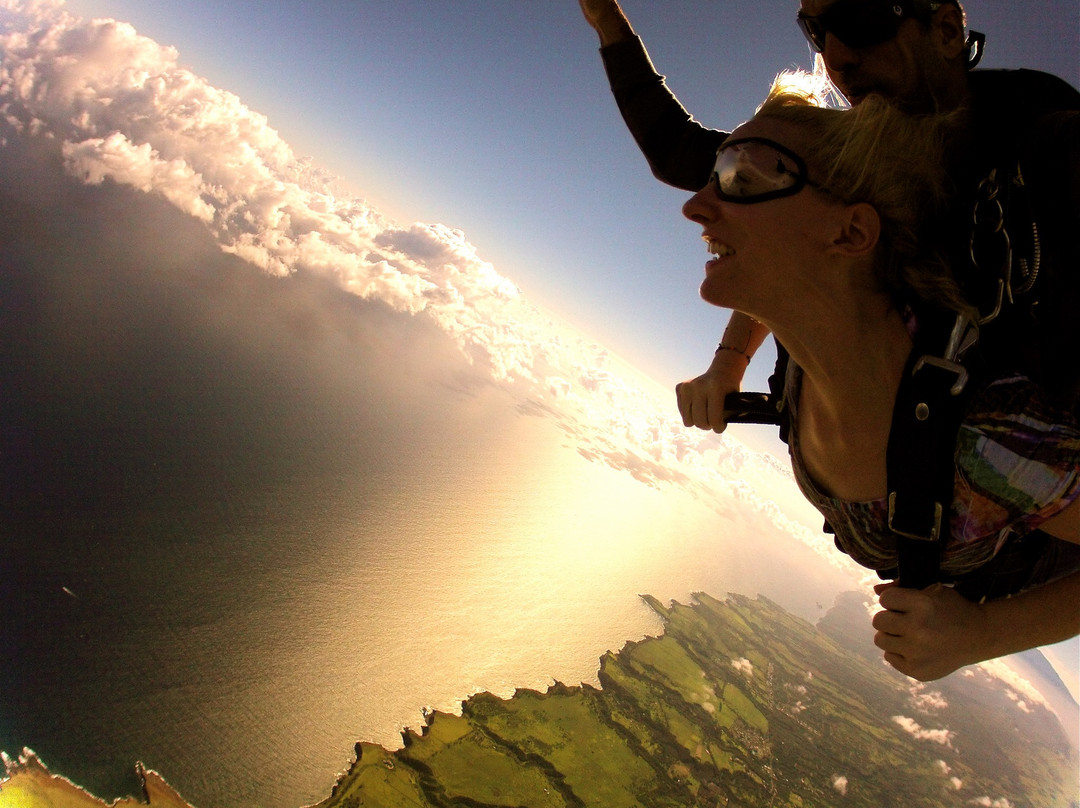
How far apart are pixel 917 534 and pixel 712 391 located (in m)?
0.52

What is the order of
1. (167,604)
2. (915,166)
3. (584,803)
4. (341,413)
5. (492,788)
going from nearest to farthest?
(915,166) < (492,788) < (584,803) < (167,604) < (341,413)

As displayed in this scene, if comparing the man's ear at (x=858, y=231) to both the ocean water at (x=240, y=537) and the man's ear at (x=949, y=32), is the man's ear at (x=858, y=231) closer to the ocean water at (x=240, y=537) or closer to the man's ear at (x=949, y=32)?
the man's ear at (x=949, y=32)

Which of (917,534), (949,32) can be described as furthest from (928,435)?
(949,32)

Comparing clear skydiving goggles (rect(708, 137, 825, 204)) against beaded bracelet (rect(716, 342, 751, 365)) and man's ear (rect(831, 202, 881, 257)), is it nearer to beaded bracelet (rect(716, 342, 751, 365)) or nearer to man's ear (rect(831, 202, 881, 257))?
man's ear (rect(831, 202, 881, 257))

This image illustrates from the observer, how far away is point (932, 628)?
0.77 m

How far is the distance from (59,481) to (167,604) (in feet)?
28.8

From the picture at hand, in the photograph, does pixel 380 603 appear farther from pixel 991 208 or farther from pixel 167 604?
pixel 991 208

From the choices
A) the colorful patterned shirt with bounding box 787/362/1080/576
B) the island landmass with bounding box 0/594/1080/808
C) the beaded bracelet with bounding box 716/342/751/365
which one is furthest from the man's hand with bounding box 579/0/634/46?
the island landmass with bounding box 0/594/1080/808

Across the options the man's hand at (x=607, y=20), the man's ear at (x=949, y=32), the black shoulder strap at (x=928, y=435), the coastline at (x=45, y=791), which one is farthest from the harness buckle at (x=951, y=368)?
the coastline at (x=45, y=791)

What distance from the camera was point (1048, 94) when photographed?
667 mm

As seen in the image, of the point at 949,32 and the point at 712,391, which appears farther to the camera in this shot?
the point at 712,391

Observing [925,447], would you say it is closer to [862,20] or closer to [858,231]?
[858,231]

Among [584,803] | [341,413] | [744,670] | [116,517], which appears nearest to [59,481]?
[116,517]

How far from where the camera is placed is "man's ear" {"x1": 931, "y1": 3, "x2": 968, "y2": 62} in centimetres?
86
